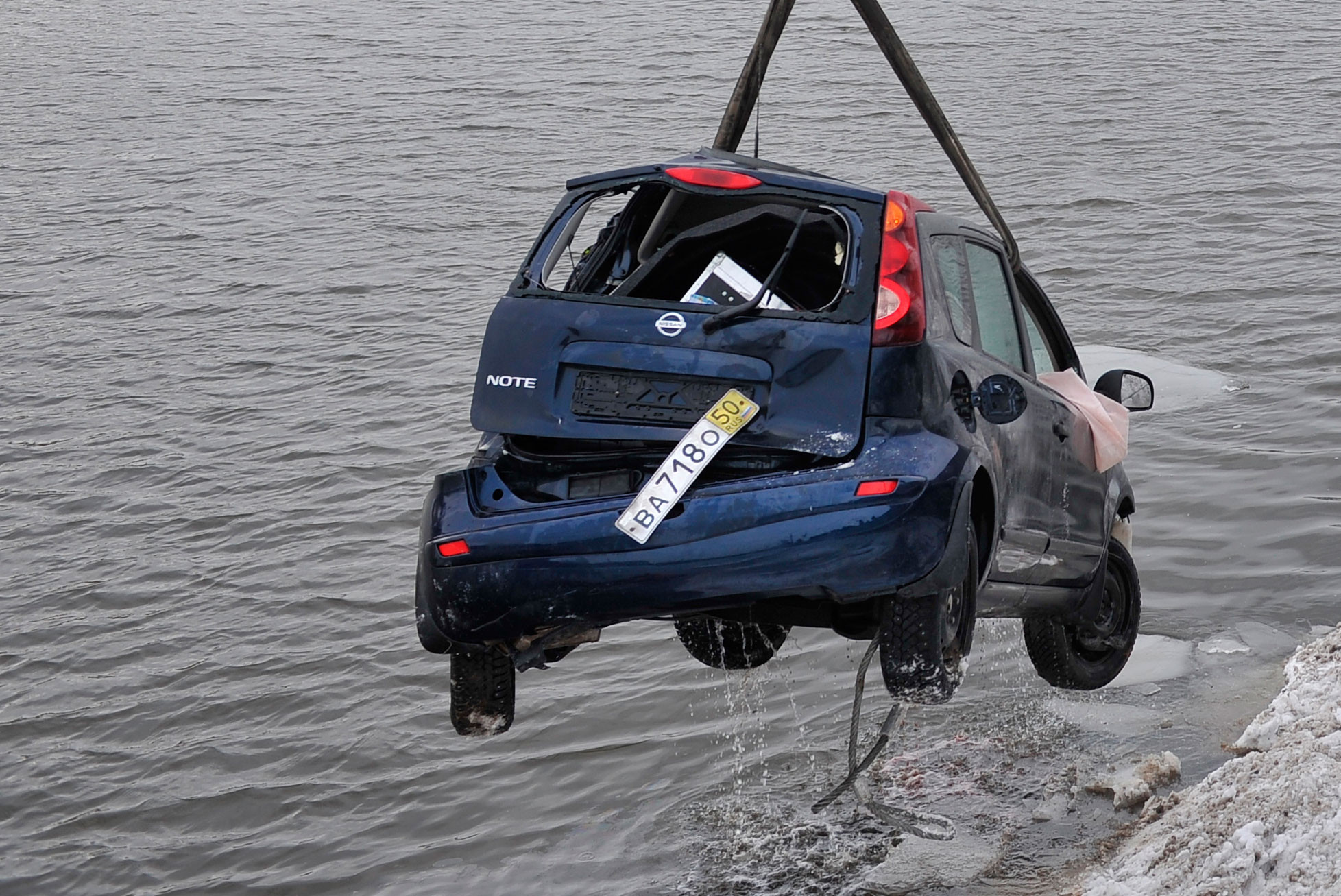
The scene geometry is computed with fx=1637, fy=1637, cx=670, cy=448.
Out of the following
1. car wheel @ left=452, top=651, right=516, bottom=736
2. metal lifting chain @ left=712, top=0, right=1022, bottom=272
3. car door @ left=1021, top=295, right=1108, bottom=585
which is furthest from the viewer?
metal lifting chain @ left=712, top=0, right=1022, bottom=272

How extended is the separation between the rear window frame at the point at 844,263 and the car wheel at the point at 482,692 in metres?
1.14

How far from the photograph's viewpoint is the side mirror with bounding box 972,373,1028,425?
489cm

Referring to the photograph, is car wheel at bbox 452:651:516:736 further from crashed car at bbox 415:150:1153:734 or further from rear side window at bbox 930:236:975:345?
rear side window at bbox 930:236:975:345

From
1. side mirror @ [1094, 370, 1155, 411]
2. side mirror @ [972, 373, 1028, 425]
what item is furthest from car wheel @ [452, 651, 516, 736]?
side mirror @ [1094, 370, 1155, 411]

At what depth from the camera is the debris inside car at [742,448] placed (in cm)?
452

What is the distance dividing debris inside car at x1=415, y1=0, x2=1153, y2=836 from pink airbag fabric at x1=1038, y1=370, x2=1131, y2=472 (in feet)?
3.61

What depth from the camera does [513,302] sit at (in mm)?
5043

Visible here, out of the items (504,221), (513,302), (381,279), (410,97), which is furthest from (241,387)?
(410,97)

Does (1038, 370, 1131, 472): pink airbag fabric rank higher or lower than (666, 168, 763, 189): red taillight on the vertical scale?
lower

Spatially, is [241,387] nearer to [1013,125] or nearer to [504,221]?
[504,221]

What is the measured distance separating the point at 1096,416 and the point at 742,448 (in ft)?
7.97

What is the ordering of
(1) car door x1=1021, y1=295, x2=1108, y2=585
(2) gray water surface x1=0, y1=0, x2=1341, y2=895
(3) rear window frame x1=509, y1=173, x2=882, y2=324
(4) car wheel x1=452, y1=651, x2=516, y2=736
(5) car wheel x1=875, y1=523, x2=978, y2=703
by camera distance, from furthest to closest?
(2) gray water surface x1=0, y1=0, x2=1341, y2=895
(1) car door x1=1021, y1=295, x2=1108, y2=585
(4) car wheel x1=452, y1=651, x2=516, y2=736
(3) rear window frame x1=509, y1=173, x2=882, y2=324
(5) car wheel x1=875, y1=523, x2=978, y2=703

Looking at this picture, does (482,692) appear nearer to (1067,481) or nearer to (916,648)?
(916,648)

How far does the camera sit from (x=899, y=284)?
4.74m
